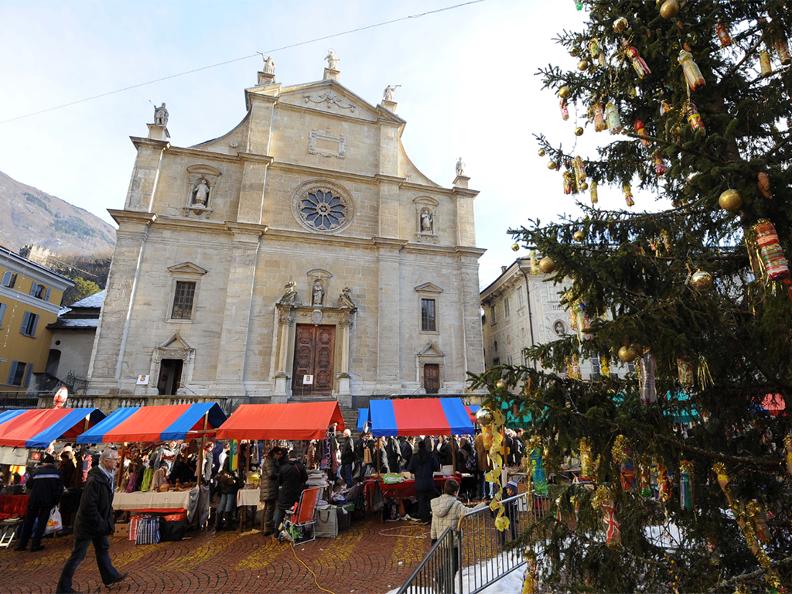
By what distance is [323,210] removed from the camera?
24.4 metres

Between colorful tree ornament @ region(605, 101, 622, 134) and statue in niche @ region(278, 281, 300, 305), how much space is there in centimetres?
1850

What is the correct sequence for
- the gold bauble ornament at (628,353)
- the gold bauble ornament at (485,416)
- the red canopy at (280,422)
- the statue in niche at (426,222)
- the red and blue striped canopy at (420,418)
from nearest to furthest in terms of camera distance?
the gold bauble ornament at (628,353) < the gold bauble ornament at (485,416) < the red canopy at (280,422) < the red and blue striped canopy at (420,418) < the statue in niche at (426,222)

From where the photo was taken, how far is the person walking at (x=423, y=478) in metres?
10.0

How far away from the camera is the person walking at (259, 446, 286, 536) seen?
948 centimetres

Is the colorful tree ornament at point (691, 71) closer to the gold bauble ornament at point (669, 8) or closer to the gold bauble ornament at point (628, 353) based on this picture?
the gold bauble ornament at point (669, 8)

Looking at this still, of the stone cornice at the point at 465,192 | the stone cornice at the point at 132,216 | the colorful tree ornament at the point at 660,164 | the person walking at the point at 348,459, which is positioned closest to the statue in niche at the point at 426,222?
the stone cornice at the point at 465,192

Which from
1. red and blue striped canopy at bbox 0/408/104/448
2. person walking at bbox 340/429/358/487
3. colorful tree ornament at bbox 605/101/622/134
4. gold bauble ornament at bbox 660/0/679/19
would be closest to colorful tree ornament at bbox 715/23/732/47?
gold bauble ornament at bbox 660/0/679/19

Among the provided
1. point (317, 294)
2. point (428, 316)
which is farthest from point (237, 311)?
point (428, 316)

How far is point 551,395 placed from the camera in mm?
3541

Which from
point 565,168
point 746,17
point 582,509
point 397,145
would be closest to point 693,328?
point 582,509

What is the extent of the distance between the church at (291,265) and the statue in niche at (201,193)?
0.32 feet

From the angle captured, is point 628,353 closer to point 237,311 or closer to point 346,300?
point 346,300

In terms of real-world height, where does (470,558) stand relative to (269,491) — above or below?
below

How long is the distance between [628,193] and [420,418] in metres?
7.72
